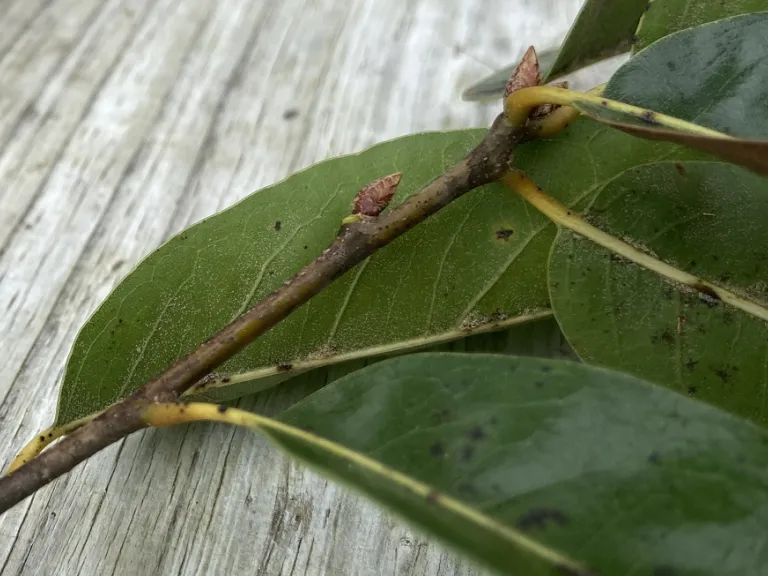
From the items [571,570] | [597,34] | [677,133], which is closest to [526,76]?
[597,34]

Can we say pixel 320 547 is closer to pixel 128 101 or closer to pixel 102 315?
pixel 102 315

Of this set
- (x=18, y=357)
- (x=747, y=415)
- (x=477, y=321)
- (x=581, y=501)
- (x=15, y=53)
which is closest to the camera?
(x=581, y=501)

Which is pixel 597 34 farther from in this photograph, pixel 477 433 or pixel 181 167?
pixel 181 167

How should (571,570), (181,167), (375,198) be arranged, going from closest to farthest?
(571,570) → (375,198) → (181,167)

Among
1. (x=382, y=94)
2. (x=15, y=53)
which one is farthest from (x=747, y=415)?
(x=15, y=53)

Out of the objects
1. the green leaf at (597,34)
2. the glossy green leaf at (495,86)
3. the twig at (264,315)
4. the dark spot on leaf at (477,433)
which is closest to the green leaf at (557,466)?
the dark spot on leaf at (477,433)

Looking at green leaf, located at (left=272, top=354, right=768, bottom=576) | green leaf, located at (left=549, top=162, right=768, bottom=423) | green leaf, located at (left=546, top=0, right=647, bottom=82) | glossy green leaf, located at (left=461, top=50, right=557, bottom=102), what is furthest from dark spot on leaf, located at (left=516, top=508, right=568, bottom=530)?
glossy green leaf, located at (left=461, top=50, right=557, bottom=102)

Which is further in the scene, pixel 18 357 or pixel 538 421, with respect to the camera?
pixel 18 357
